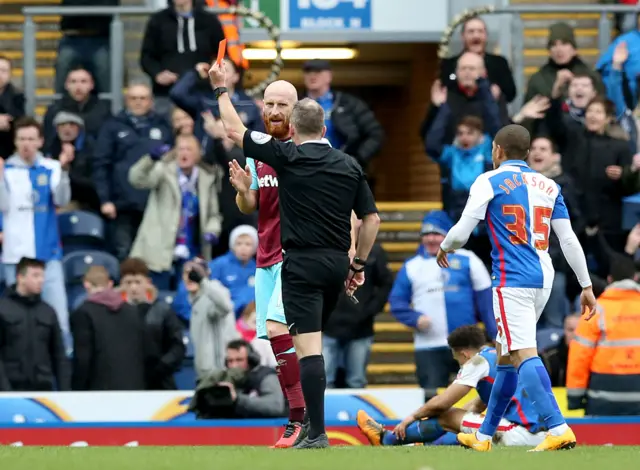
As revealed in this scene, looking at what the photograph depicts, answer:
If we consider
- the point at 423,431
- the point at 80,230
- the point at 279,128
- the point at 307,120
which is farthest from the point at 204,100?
the point at 307,120

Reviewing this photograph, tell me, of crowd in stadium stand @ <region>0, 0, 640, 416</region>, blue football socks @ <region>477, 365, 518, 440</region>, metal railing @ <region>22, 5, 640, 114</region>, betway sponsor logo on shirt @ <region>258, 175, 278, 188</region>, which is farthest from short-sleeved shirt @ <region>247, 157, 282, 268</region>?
metal railing @ <region>22, 5, 640, 114</region>

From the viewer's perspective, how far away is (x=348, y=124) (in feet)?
53.4

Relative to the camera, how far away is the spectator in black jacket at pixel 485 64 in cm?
1648

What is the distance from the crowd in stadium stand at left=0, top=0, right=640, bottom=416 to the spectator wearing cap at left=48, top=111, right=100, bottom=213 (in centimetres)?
2

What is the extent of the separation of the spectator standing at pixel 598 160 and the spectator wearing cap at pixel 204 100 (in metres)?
3.05

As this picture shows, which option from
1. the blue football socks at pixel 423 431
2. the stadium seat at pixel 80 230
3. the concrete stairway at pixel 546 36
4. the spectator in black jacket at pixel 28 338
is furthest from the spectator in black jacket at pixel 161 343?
the concrete stairway at pixel 546 36

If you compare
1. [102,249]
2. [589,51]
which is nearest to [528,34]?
[589,51]

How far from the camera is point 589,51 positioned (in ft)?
62.0

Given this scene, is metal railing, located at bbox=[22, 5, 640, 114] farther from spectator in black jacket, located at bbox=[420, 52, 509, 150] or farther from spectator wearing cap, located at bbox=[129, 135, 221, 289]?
spectator wearing cap, located at bbox=[129, 135, 221, 289]

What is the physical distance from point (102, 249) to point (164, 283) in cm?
84

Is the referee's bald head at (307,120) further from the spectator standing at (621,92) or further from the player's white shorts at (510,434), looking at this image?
the spectator standing at (621,92)

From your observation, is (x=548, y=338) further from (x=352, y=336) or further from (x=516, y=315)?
(x=516, y=315)

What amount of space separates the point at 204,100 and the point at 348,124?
145 cm

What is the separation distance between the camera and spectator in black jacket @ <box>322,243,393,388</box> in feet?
49.6
